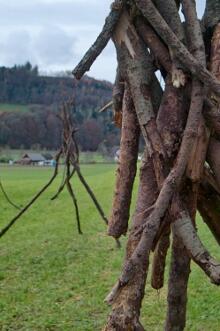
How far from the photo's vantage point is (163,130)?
131 inches

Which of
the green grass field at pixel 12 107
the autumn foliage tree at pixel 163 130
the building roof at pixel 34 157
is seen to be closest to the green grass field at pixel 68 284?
the autumn foliage tree at pixel 163 130

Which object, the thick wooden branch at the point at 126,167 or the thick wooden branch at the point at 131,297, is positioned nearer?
the thick wooden branch at the point at 131,297

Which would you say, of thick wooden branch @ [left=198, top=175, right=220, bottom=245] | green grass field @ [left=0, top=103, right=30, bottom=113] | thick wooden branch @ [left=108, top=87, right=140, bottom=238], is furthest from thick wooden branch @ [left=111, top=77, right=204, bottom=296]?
green grass field @ [left=0, top=103, right=30, bottom=113]

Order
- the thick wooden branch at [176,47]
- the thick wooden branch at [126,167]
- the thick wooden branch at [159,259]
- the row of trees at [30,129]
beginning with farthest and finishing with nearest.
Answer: the row of trees at [30,129] < the thick wooden branch at [159,259] < the thick wooden branch at [126,167] < the thick wooden branch at [176,47]

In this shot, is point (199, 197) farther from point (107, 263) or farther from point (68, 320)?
point (107, 263)

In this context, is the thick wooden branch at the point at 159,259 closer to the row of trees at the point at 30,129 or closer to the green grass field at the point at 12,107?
the row of trees at the point at 30,129

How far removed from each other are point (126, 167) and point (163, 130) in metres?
0.36

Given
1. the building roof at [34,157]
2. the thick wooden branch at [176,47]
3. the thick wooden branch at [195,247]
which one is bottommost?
the building roof at [34,157]

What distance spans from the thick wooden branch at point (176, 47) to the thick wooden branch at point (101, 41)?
0.14m

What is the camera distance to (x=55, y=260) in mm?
11586

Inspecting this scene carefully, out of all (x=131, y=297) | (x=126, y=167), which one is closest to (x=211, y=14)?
(x=126, y=167)

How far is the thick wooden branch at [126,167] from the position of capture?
3.54 meters

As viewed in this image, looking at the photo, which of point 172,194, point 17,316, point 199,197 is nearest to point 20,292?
point 17,316

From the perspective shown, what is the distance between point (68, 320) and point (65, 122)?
24.8 feet
